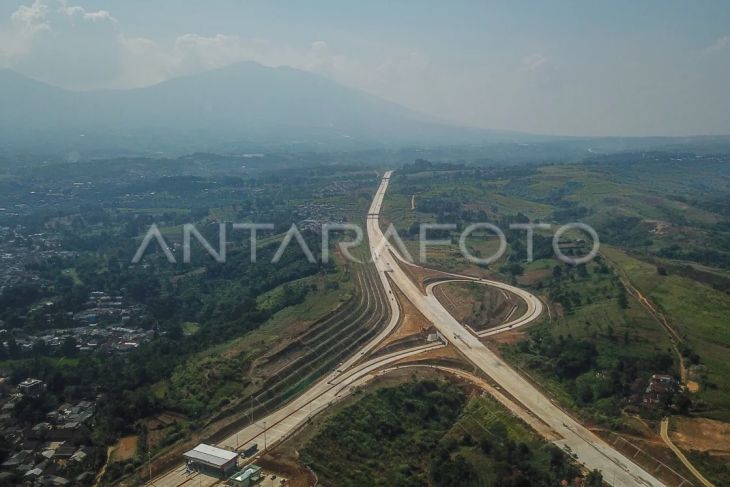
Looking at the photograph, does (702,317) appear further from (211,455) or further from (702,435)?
(211,455)

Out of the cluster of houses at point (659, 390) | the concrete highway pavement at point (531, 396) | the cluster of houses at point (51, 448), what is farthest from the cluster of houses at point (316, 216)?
the cluster of houses at point (659, 390)

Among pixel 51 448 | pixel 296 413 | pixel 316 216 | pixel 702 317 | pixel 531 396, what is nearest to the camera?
pixel 51 448

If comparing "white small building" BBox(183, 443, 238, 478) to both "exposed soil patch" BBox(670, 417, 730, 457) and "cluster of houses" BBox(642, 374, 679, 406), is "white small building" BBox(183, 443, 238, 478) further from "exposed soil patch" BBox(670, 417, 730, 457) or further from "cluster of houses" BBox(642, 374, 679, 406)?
"cluster of houses" BBox(642, 374, 679, 406)

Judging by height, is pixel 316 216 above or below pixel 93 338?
above

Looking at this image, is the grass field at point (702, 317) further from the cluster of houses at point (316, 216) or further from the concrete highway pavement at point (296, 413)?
the cluster of houses at point (316, 216)

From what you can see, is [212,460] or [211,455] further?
[211,455]

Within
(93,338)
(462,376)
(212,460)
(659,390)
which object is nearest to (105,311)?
(93,338)

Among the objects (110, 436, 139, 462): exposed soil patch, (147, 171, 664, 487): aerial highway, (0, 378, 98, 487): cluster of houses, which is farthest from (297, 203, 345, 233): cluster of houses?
(110, 436, 139, 462): exposed soil patch
